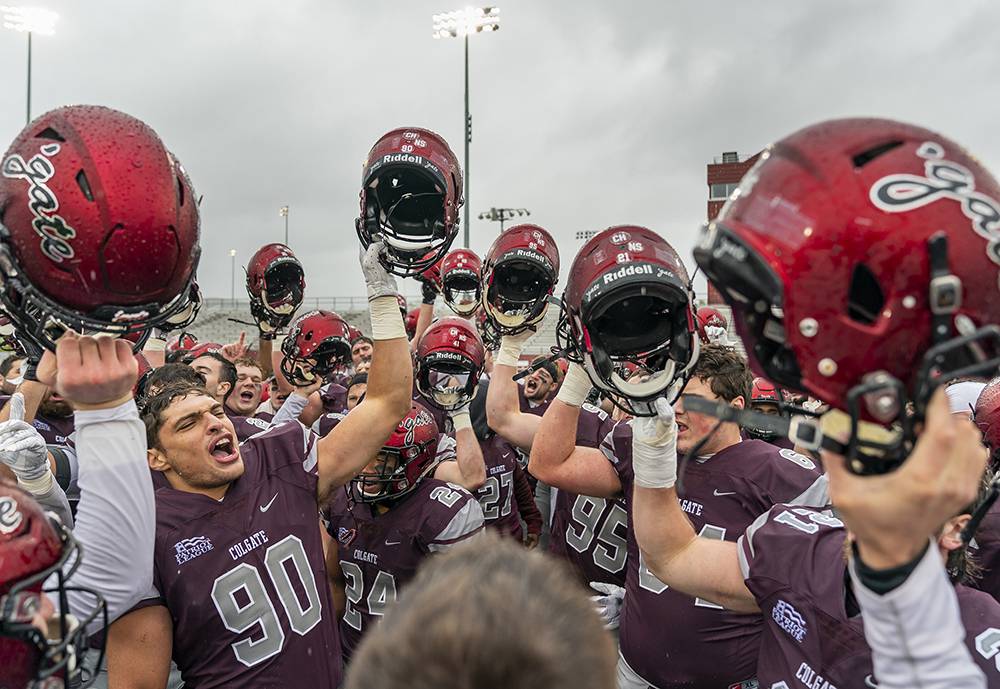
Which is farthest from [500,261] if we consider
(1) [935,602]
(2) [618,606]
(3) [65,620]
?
(1) [935,602]

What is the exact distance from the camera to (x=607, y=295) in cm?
194

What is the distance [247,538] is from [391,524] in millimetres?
935

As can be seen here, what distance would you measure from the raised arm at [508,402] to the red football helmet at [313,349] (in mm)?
1765

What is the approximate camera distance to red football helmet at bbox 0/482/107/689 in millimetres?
1333

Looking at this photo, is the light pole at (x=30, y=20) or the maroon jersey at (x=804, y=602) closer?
the maroon jersey at (x=804, y=602)

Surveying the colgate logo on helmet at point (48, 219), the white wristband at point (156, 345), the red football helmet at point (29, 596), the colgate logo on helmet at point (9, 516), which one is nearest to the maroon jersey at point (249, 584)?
the red football helmet at point (29, 596)

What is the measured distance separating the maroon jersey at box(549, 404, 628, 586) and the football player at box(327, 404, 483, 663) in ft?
2.67

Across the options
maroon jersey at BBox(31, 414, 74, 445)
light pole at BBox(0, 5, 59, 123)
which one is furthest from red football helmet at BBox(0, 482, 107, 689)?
light pole at BBox(0, 5, 59, 123)

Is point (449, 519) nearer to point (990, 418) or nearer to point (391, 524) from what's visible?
point (391, 524)

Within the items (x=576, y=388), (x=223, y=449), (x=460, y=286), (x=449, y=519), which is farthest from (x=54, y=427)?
(x=460, y=286)

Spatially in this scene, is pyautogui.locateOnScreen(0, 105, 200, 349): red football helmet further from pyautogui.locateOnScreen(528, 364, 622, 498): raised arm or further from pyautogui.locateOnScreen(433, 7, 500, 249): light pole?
pyautogui.locateOnScreen(433, 7, 500, 249): light pole

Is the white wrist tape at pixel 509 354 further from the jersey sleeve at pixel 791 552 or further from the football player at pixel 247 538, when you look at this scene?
the jersey sleeve at pixel 791 552

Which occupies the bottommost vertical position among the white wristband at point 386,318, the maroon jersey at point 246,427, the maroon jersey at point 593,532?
the maroon jersey at point 593,532

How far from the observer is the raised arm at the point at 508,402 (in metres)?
3.69
